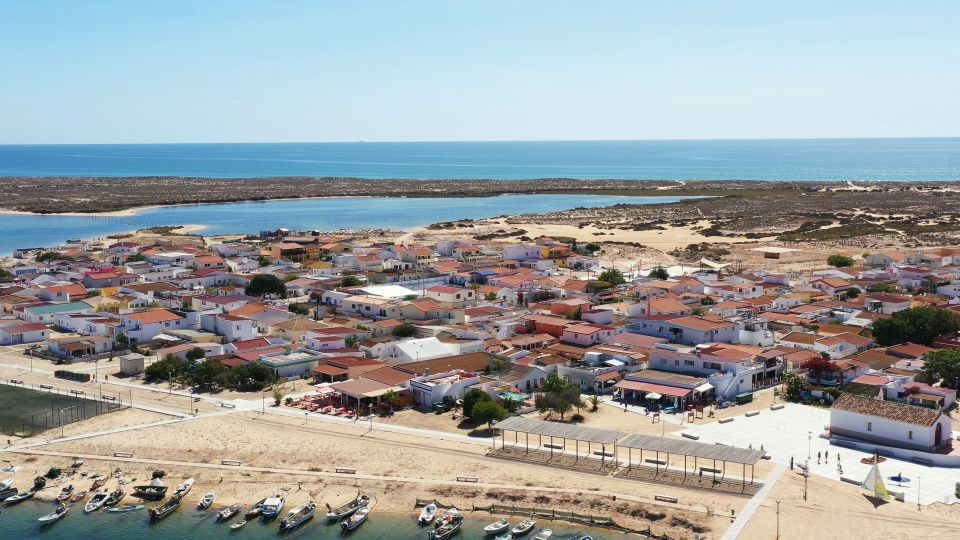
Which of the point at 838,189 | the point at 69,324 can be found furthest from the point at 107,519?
the point at 838,189

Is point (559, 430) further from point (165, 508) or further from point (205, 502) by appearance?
point (165, 508)

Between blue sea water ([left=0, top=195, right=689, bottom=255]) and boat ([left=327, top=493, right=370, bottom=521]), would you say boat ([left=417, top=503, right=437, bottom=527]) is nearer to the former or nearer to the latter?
boat ([left=327, top=493, right=370, bottom=521])

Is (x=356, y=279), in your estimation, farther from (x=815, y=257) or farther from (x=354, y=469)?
(x=815, y=257)

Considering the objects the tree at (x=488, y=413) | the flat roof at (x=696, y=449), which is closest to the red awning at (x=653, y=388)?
the flat roof at (x=696, y=449)

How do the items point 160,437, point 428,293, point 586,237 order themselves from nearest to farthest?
1. point 160,437
2. point 428,293
3. point 586,237

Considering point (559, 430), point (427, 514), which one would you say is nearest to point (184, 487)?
point (427, 514)

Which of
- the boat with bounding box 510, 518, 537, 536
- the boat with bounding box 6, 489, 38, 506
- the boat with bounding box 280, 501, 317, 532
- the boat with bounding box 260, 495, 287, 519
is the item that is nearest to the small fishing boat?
the boat with bounding box 6, 489, 38, 506
